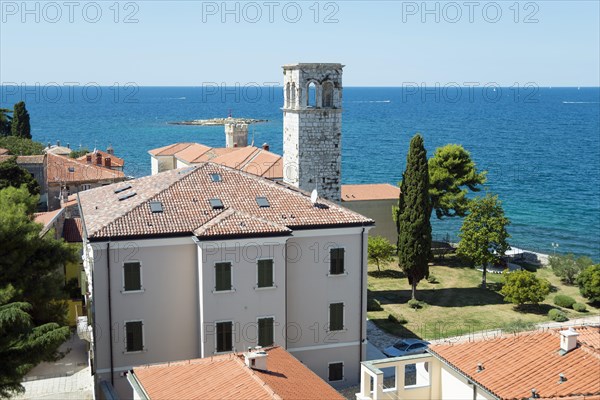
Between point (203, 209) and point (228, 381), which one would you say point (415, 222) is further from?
point (228, 381)

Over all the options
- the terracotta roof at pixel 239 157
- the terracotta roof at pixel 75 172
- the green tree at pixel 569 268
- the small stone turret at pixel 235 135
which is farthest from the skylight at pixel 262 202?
the small stone turret at pixel 235 135

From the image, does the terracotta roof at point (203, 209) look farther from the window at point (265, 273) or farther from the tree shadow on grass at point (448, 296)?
the tree shadow on grass at point (448, 296)

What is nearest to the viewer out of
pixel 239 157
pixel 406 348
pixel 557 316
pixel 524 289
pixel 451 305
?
pixel 406 348

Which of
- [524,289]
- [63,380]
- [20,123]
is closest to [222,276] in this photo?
[63,380]

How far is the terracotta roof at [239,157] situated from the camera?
1903 inches

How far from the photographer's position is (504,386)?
1599 cm

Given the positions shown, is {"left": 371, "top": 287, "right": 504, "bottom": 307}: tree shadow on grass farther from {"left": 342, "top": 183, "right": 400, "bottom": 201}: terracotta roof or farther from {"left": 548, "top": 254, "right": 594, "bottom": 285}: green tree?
{"left": 342, "top": 183, "right": 400, "bottom": 201}: terracotta roof

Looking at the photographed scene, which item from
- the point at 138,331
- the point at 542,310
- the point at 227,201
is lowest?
the point at 542,310

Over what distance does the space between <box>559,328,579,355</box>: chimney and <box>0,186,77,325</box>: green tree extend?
629 inches

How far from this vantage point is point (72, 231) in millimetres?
37188

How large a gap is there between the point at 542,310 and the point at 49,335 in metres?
27.0

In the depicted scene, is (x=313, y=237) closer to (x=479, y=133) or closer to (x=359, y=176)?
(x=359, y=176)

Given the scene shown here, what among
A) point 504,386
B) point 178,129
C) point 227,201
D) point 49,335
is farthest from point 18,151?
point 178,129

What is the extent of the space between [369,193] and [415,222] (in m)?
10.9
